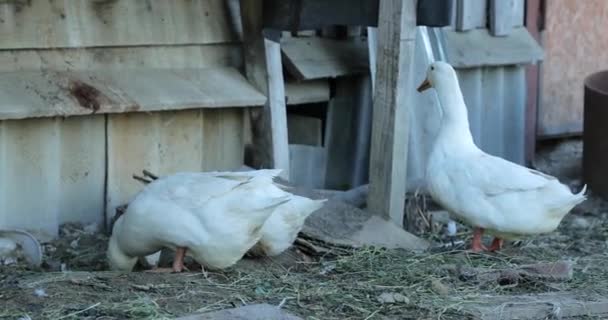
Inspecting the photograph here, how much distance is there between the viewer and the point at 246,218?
19.3 feet

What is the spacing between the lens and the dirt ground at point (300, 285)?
214 inches

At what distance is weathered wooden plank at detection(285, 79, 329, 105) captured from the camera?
8.08 meters

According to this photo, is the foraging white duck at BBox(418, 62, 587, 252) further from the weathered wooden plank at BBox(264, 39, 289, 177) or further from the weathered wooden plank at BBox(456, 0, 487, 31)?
the weathered wooden plank at BBox(456, 0, 487, 31)

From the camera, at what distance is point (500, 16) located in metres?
9.24

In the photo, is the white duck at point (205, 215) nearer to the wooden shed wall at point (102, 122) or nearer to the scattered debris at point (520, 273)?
the wooden shed wall at point (102, 122)

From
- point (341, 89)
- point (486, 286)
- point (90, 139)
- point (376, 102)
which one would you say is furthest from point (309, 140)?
point (486, 286)

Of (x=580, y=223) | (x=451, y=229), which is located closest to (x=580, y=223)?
(x=580, y=223)

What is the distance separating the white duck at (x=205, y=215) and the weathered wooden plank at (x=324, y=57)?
1906 millimetres

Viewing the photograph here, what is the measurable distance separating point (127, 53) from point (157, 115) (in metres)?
0.40

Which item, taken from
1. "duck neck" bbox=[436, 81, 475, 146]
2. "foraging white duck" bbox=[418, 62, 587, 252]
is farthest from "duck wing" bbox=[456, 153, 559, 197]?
"duck neck" bbox=[436, 81, 475, 146]

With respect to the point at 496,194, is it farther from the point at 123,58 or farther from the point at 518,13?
the point at 518,13

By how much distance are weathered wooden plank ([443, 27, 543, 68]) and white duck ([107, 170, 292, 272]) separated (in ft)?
10.3

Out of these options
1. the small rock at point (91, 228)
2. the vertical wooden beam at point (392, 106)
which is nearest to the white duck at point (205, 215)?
the small rock at point (91, 228)

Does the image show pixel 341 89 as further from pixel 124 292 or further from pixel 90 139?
pixel 124 292
